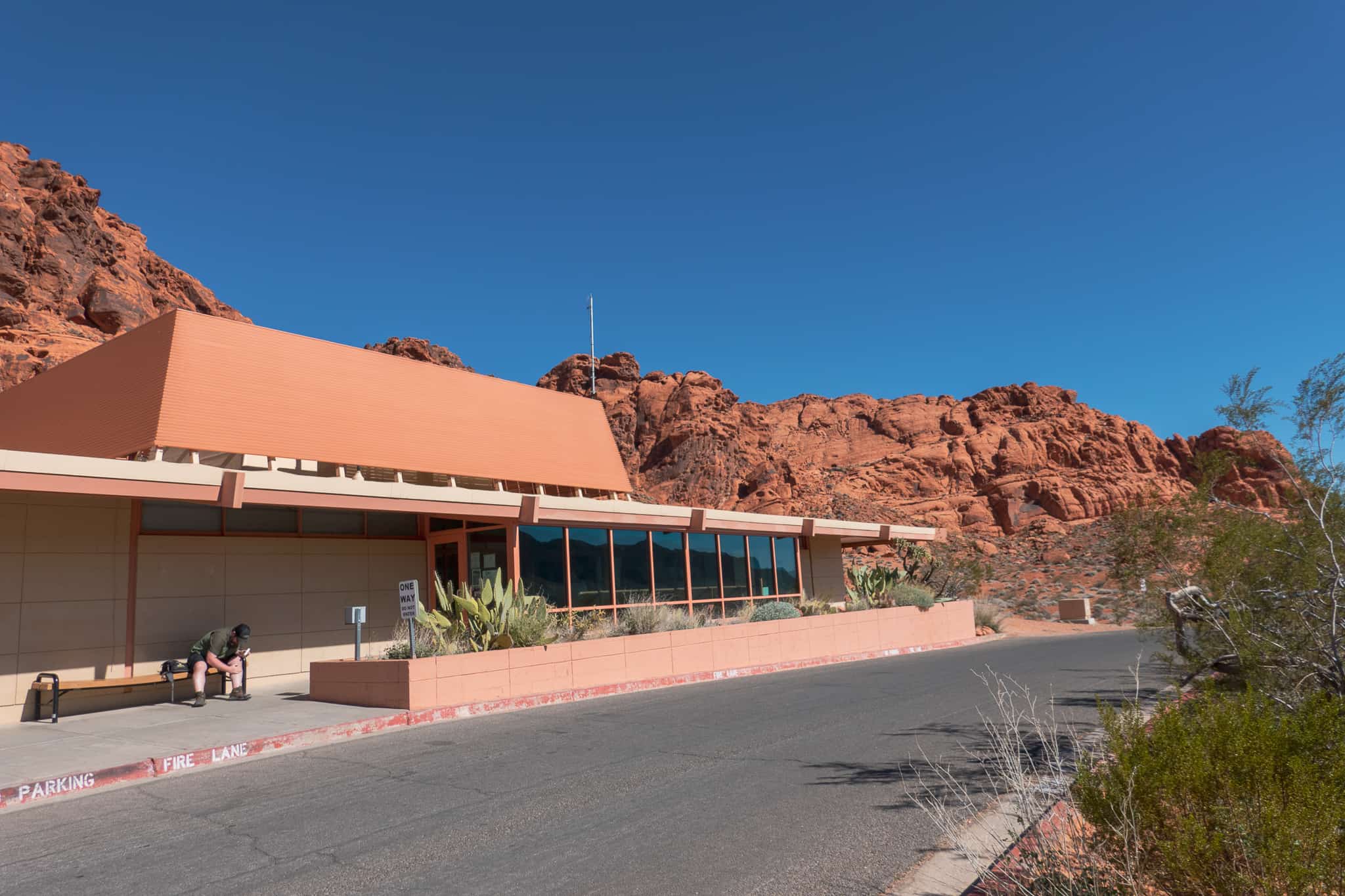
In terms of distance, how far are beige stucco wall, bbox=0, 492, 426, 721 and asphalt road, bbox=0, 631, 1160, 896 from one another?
5.80 metres

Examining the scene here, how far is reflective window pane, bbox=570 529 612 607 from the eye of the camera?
17.7 meters

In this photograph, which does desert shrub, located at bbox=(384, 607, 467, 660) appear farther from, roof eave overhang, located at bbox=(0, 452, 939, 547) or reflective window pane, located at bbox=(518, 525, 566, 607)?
reflective window pane, located at bbox=(518, 525, 566, 607)

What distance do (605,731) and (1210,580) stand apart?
628 cm

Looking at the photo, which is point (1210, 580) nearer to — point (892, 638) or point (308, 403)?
point (892, 638)

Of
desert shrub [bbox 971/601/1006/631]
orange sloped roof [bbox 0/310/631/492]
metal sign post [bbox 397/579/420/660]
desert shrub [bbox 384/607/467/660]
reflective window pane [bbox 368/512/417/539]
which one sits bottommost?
desert shrub [bbox 971/601/1006/631]

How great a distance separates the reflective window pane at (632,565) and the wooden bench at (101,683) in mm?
7601

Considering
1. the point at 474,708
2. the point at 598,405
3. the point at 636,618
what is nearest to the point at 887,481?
the point at 598,405

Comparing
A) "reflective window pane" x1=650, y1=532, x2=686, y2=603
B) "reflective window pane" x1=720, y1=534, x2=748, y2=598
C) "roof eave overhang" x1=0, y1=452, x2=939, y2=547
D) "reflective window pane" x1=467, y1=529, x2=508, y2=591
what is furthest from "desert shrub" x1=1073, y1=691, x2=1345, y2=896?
"reflective window pane" x1=720, y1=534, x2=748, y2=598

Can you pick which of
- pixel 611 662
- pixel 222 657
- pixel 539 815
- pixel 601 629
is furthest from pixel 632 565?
pixel 539 815

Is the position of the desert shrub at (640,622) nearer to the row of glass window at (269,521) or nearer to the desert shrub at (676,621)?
the desert shrub at (676,621)

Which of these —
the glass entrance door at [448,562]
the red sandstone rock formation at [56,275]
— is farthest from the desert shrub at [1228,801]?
the red sandstone rock formation at [56,275]

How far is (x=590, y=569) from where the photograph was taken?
18.0m

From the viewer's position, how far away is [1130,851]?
3.78 m

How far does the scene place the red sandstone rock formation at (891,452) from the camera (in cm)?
6512
